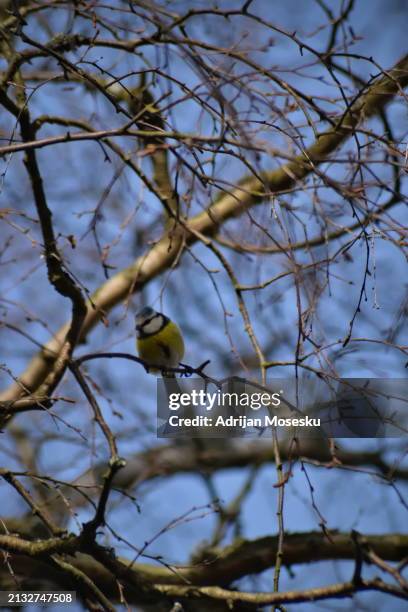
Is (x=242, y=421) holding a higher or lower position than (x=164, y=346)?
lower

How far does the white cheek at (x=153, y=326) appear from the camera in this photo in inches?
167

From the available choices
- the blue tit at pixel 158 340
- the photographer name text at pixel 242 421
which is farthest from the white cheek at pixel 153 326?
the photographer name text at pixel 242 421

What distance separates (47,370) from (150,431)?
1631 mm

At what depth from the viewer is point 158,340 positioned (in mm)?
4340

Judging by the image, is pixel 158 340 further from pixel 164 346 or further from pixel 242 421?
pixel 242 421

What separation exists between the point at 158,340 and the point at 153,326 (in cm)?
10

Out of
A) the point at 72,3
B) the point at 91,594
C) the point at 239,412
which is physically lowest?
the point at 91,594

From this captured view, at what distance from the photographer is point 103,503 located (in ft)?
7.50

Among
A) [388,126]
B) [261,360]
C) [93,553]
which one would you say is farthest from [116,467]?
[388,126]

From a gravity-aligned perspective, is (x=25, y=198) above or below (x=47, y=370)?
above

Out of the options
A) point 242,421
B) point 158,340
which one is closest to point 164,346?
point 158,340

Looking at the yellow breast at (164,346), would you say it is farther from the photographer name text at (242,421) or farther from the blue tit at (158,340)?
the photographer name text at (242,421)

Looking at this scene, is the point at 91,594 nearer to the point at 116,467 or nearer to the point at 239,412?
the point at 116,467

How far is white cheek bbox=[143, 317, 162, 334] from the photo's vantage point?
4.24m
